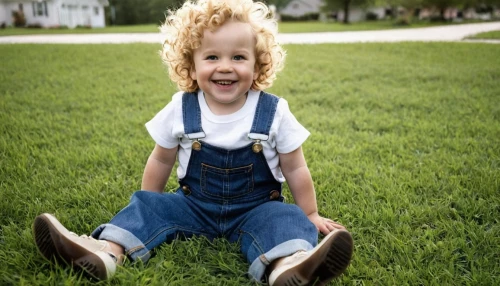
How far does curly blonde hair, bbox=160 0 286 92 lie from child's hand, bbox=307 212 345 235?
649mm

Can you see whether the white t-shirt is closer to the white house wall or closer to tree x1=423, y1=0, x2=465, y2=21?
tree x1=423, y1=0, x2=465, y2=21

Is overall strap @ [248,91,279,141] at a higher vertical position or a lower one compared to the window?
lower

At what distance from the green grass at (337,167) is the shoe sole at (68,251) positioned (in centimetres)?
5

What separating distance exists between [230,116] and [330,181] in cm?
88

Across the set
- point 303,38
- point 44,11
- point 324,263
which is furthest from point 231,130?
point 44,11

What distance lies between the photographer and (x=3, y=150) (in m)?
2.72

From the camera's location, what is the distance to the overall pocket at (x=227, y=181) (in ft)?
5.58

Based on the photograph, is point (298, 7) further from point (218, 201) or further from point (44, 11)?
point (218, 201)

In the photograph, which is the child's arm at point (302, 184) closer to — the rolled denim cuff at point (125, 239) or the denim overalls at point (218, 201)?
the denim overalls at point (218, 201)

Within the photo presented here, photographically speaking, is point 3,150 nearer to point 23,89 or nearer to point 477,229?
point 23,89

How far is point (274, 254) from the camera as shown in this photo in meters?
1.44

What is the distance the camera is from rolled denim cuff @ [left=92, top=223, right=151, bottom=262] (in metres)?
1.49

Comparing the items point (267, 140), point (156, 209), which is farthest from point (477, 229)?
point (156, 209)

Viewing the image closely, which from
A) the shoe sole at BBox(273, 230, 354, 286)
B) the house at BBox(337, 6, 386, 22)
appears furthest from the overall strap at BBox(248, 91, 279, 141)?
the house at BBox(337, 6, 386, 22)
